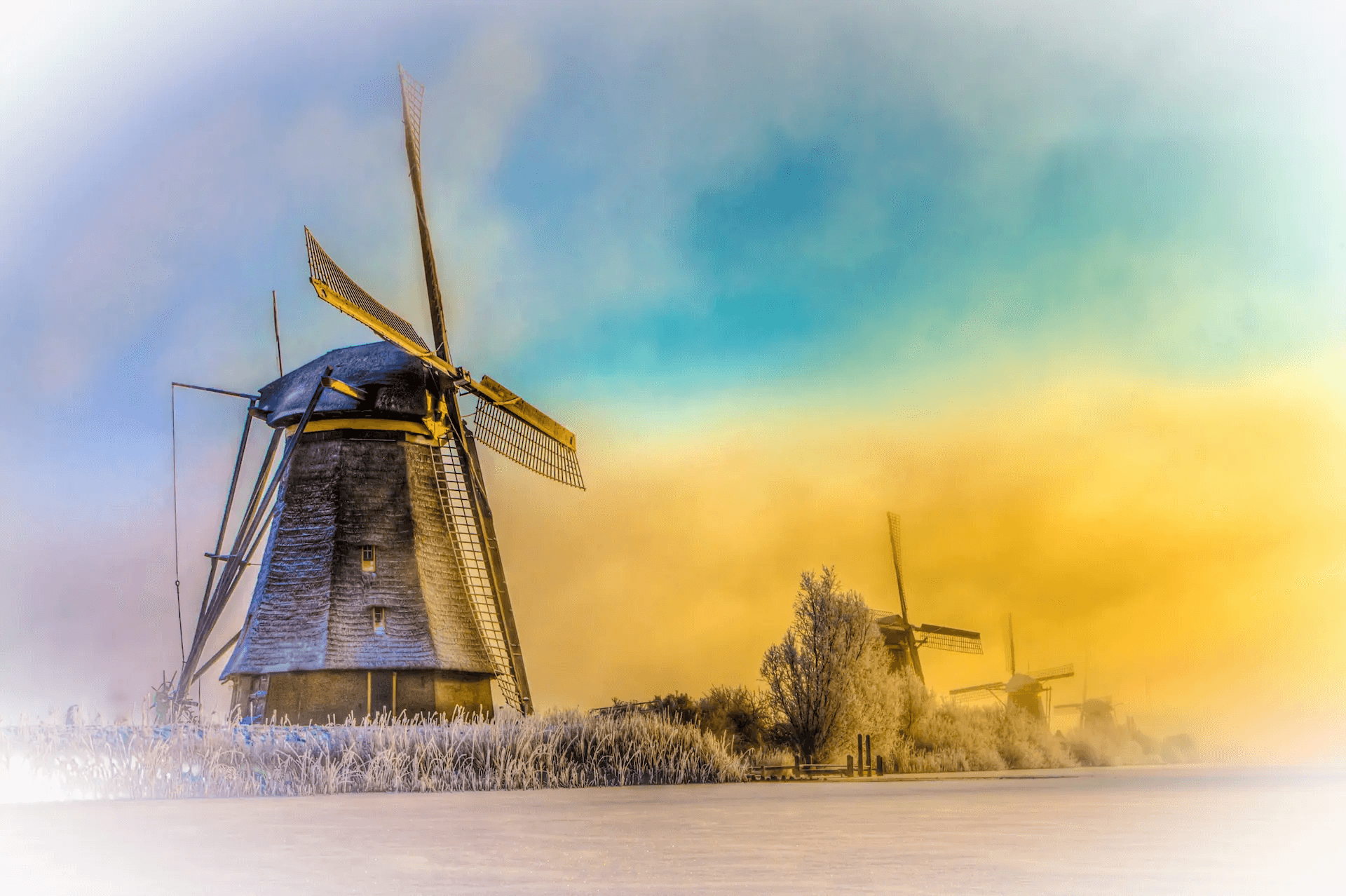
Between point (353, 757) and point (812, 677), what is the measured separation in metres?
9.89

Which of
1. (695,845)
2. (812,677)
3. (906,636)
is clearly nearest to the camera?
(695,845)

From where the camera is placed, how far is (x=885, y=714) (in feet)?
76.1

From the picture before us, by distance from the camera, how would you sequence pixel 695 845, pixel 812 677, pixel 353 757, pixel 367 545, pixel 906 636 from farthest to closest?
pixel 906 636 < pixel 812 677 < pixel 367 545 < pixel 353 757 < pixel 695 845

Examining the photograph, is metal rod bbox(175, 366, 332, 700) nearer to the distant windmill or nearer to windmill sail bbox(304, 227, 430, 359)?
windmill sail bbox(304, 227, 430, 359)

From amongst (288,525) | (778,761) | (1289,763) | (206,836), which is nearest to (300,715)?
(288,525)

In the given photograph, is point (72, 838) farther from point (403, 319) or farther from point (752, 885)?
point (403, 319)

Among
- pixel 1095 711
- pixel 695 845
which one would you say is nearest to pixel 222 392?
pixel 695 845

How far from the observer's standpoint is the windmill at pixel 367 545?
1889cm

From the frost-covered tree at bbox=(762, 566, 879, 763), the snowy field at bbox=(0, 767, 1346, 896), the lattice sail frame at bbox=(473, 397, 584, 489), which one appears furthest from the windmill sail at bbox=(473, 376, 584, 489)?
the snowy field at bbox=(0, 767, 1346, 896)

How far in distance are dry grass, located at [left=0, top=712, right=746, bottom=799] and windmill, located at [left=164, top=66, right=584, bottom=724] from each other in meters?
1.93

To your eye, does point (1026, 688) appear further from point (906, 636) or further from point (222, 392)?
point (222, 392)

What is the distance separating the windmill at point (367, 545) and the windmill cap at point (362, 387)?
0.10 ft

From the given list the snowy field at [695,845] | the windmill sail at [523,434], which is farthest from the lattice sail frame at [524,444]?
the snowy field at [695,845]

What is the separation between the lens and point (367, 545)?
19.5 meters
